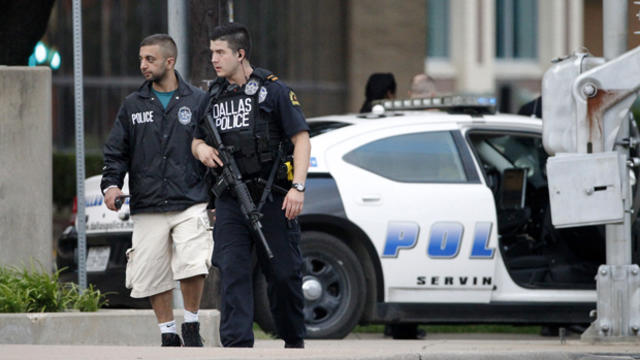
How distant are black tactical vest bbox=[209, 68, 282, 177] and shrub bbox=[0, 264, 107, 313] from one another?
5.71 feet

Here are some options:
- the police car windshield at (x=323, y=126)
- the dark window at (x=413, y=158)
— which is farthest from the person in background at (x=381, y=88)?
the dark window at (x=413, y=158)

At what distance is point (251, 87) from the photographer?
718cm

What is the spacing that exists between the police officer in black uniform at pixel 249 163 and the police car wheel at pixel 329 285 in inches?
72.7

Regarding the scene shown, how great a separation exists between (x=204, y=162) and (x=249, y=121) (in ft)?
1.01

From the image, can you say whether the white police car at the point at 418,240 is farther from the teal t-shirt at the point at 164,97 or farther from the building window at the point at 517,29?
the building window at the point at 517,29

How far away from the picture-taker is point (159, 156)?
762 centimetres

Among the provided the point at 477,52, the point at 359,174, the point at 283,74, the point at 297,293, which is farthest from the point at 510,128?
the point at 477,52

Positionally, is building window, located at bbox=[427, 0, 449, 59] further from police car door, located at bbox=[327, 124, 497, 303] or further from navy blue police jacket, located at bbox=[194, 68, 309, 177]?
navy blue police jacket, located at bbox=[194, 68, 309, 177]

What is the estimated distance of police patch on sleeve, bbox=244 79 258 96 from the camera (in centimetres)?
716

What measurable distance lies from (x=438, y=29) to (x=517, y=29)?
217cm

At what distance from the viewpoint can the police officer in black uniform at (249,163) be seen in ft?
23.3

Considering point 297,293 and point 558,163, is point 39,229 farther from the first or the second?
point 558,163

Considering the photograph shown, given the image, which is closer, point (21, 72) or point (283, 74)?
point (21, 72)

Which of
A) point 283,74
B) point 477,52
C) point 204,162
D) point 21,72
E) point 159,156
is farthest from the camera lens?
point 477,52
